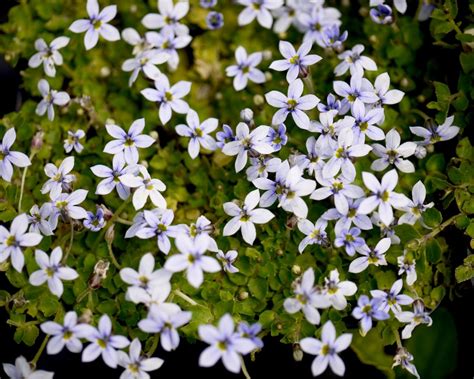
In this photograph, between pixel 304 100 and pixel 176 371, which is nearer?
pixel 304 100

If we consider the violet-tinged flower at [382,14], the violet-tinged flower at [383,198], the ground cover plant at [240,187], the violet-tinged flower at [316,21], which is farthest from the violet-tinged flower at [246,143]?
the violet-tinged flower at [382,14]

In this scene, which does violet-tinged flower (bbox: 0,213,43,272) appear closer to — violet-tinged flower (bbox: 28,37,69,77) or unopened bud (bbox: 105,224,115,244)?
unopened bud (bbox: 105,224,115,244)

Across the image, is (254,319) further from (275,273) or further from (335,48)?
(335,48)

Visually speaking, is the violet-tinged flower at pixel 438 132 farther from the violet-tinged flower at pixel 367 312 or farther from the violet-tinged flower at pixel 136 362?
the violet-tinged flower at pixel 136 362

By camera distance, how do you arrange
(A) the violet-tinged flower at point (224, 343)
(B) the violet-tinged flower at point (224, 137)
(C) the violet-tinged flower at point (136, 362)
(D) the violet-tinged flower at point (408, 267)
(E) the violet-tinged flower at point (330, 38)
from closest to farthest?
(A) the violet-tinged flower at point (224, 343), (C) the violet-tinged flower at point (136, 362), (D) the violet-tinged flower at point (408, 267), (B) the violet-tinged flower at point (224, 137), (E) the violet-tinged flower at point (330, 38)

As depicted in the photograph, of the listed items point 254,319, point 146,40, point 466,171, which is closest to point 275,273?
point 254,319

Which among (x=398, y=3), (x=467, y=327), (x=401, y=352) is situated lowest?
(x=467, y=327)

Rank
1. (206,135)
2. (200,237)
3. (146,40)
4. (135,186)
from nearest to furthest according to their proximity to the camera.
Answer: (200,237)
(135,186)
(206,135)
(146,40)

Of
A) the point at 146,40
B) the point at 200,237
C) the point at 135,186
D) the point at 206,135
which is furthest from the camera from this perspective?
the point at 146,40
